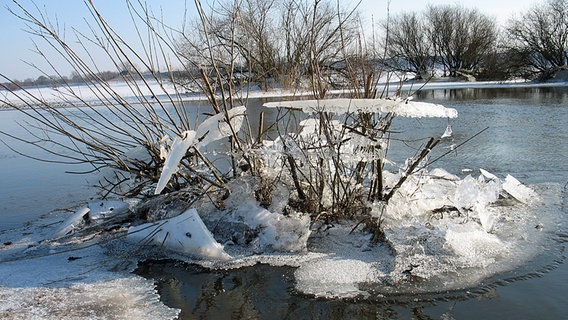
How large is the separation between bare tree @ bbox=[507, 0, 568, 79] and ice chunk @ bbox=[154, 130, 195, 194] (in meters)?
29.7

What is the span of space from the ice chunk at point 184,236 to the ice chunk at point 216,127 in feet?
1.94

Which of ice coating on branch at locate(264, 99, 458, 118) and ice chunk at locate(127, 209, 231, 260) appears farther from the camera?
ice chunk at locate(127, 209, 231, 260)

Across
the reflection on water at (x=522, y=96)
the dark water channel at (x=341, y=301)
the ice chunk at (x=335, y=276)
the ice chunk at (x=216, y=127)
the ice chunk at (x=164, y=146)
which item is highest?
the ice chunk at (x=216, y=127)

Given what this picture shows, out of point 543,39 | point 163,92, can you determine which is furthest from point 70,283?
point 543,39

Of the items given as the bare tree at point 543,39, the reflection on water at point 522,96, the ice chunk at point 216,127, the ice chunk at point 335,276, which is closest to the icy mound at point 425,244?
the ice chunk at point 335,276

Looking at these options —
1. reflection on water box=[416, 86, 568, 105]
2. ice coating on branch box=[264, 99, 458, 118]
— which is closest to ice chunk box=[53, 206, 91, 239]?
ice coating on branch box=[264, 99, 458, 118]

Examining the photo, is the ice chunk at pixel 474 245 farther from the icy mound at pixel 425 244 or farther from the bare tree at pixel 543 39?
the bare tree at pixel 543 39

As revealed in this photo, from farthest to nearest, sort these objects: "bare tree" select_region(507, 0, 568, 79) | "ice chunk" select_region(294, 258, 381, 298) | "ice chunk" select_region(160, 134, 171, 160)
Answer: "bare tree" select_region(507, 0, 568, 79), "ice chunk" select_region(160, 134, 171, 160), "ice chunk" select_region(294, 258, 381, 298)

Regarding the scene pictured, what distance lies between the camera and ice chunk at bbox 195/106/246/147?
3.67 meters

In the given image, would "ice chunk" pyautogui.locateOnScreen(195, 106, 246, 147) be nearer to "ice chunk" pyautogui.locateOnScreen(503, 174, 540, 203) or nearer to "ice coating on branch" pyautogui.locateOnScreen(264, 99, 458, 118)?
"ice coating on branch" pyautogui.locateOnScreen(264, 99, 458, 118)

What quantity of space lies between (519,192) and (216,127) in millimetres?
3011

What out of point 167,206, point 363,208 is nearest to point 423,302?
point 363,208

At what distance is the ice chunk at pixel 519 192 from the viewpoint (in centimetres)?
441

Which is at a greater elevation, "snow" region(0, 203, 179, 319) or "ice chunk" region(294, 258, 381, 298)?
"snow" region(0, 203, 179, 319)
